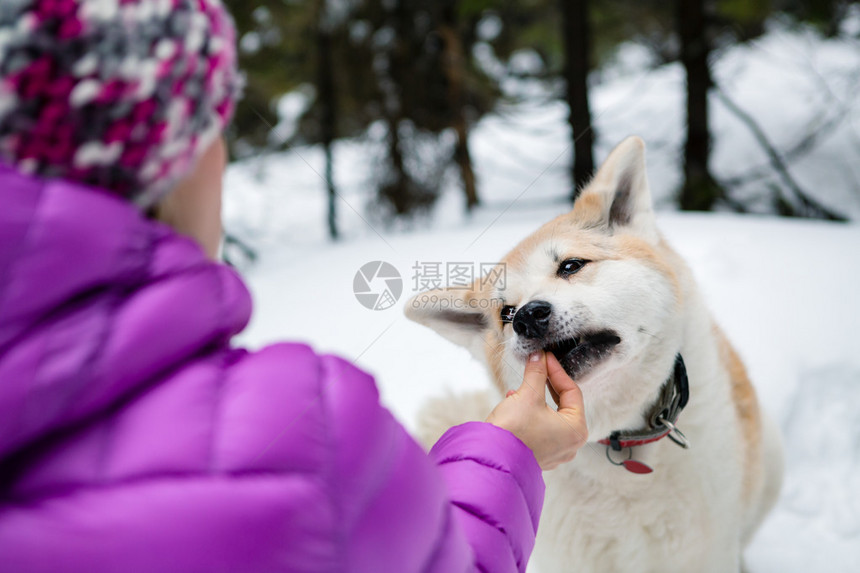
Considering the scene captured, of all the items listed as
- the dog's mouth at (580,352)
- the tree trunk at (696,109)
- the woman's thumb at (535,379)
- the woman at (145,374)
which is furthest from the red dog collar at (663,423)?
the tree trunk at (696,109)

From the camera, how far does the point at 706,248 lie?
7.53ft

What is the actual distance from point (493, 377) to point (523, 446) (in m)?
0.46

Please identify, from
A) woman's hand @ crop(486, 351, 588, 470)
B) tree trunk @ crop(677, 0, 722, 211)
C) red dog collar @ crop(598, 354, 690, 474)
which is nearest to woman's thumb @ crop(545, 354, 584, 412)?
woman's hand @ crop(486, 351, 588, 470)

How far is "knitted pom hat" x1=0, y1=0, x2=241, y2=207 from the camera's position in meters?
0.40

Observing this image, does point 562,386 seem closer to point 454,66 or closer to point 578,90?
point 578,90

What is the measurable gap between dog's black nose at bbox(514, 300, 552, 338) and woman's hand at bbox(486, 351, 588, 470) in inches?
2.8

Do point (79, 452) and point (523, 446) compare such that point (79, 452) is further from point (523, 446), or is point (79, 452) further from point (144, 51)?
point (523, 446)

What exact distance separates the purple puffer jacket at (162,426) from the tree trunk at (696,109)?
75.1 inches

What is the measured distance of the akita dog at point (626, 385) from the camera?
107 cm

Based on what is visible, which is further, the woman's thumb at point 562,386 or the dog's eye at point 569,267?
the dog's eye at point 569,267

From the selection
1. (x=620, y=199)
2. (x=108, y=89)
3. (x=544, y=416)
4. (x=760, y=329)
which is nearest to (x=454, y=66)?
(x=760, y=329)

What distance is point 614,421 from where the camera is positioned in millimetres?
1159

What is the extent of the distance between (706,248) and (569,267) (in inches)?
56.0

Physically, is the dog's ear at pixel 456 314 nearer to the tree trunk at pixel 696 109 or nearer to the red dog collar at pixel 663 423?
the red dog collar at pixel 663 423
